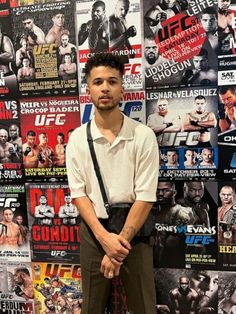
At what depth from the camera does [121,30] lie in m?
1.85

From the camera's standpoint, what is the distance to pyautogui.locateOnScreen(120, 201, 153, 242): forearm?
159 cm

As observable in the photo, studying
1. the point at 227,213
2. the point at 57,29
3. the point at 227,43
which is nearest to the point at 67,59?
the point at 57,29

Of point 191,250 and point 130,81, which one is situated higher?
point 130,81

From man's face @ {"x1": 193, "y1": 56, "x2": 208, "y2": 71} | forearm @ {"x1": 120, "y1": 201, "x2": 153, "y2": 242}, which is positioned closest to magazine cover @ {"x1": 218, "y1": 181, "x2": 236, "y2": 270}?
forearm @ {"x1": 120, "y1": 201, "x2": 153, "y2": 242}

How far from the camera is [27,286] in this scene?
2.20 meters

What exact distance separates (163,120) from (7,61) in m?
0.92

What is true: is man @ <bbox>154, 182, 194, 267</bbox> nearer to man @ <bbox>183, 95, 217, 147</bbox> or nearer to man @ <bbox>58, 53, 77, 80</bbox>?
man @ <bbox>183, 95, 217, 147</bbox>

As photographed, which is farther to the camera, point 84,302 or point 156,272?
point 156,272

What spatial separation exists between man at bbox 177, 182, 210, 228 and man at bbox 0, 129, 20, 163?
0.95 m

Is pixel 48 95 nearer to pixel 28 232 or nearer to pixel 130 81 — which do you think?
pixel 130 81

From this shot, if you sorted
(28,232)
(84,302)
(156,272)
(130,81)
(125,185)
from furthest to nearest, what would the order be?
(28,232) → (156,272) → (130,81) → (84,302) → (125,185)

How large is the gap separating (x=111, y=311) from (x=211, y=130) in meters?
1.17

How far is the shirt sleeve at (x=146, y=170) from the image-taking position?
1.60m

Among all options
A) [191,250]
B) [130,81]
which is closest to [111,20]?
[130,81]
